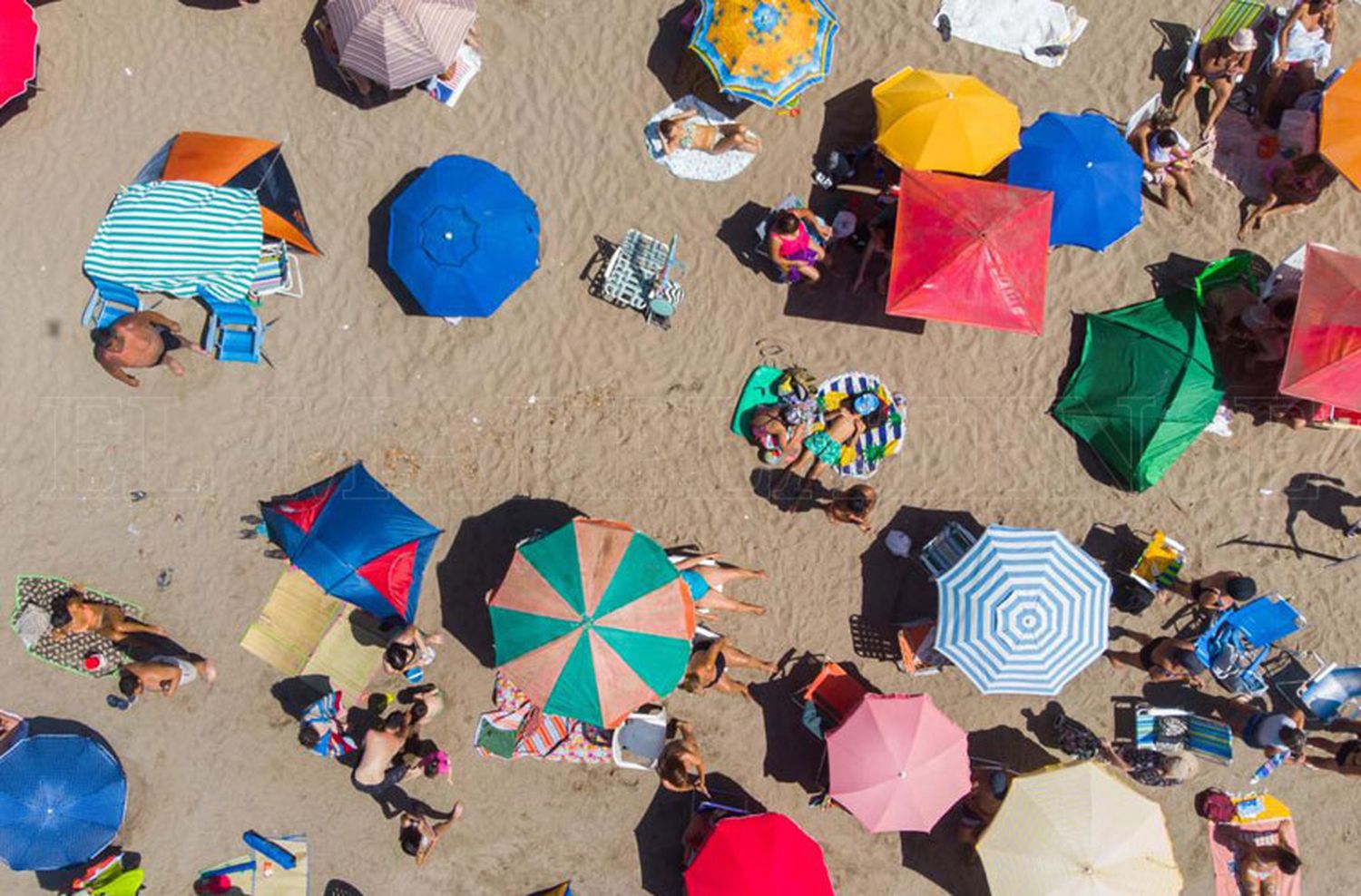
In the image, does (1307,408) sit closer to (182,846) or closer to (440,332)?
(440,332)

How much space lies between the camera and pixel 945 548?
9.02m

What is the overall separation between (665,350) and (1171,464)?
5614 mm

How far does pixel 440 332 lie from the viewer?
924cm

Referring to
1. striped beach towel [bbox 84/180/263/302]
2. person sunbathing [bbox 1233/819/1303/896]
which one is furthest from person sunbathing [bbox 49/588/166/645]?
person sunbathing [bbox 1233/819/1303/896]

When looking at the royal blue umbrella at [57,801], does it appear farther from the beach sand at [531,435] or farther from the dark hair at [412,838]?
the dark hair at [412,838]

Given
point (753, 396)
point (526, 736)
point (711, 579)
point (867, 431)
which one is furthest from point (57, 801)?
point (867, 431)

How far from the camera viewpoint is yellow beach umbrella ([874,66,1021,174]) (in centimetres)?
844

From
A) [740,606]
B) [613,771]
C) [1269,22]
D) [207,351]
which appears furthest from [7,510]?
[1269,22]

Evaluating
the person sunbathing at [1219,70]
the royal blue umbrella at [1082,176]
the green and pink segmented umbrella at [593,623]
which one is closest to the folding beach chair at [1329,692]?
the royal blue umbrella at [1082,176]

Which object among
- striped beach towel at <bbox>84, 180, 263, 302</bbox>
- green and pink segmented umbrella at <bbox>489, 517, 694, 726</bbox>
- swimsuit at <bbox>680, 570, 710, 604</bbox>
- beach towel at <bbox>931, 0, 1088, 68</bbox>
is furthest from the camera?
beach towel at <bbox>931, 0, 1088, 68</bbox>

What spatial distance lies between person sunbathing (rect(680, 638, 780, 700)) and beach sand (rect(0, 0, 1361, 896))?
0.27m

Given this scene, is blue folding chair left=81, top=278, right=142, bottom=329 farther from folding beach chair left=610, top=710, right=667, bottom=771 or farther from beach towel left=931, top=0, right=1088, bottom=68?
beach towel left=931, top=0, right=1088, bottom=68

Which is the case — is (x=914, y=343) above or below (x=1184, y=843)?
above

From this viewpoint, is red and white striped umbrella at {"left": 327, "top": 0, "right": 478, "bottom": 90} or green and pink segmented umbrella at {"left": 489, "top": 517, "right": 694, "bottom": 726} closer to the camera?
green and pink segmented umbrella at {"left": 489, "top": 517, "right": 694, "bottom": 726}
